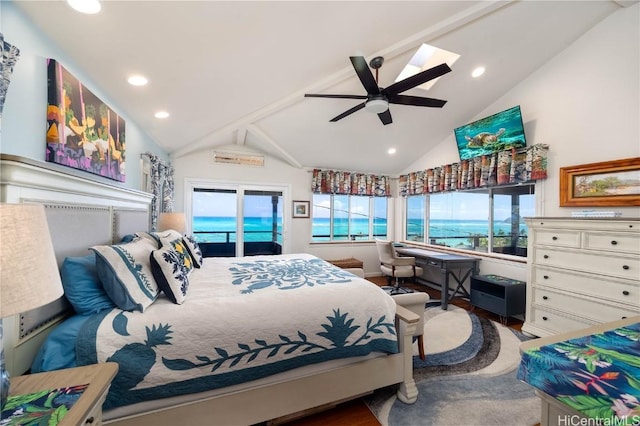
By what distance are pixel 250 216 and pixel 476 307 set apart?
4.10m

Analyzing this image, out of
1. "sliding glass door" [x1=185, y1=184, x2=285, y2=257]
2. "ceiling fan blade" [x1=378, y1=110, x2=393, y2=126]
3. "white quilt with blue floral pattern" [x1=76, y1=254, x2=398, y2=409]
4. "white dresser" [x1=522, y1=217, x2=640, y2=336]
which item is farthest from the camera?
"sliding glass door" [x1=185, y1=184, x2=285, y2=257]

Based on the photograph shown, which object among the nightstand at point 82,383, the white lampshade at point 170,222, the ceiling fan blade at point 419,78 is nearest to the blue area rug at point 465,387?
Result: the nightstand at point 82,383

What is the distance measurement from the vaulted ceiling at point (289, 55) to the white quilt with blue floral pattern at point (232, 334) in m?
1.63

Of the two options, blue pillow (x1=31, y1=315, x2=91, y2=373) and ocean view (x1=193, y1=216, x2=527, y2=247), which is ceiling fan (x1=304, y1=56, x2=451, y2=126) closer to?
blue pillow (x1=31, y1=315, x2=91, y2=373)

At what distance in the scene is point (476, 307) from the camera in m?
3.79

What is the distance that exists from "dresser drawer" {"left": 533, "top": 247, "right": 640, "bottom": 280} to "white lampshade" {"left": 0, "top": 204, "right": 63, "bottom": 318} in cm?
372

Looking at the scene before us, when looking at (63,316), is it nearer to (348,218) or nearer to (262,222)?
(262,222)

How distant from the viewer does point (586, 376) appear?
0.82 metres

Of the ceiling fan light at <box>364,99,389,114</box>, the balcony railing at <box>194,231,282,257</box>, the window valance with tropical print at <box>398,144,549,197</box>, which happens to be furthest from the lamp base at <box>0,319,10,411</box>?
the window valance with tropical print at <box>398,144,549,197</box>

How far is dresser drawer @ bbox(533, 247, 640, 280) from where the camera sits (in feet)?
7.21

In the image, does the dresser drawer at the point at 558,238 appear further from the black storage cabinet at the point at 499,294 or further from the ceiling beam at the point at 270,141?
the ceiling beam at the point at 270,141

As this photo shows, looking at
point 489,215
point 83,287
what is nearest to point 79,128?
point 83,287

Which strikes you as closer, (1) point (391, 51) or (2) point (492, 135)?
(1) point (391, 51)

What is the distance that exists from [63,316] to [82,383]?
778 mm
